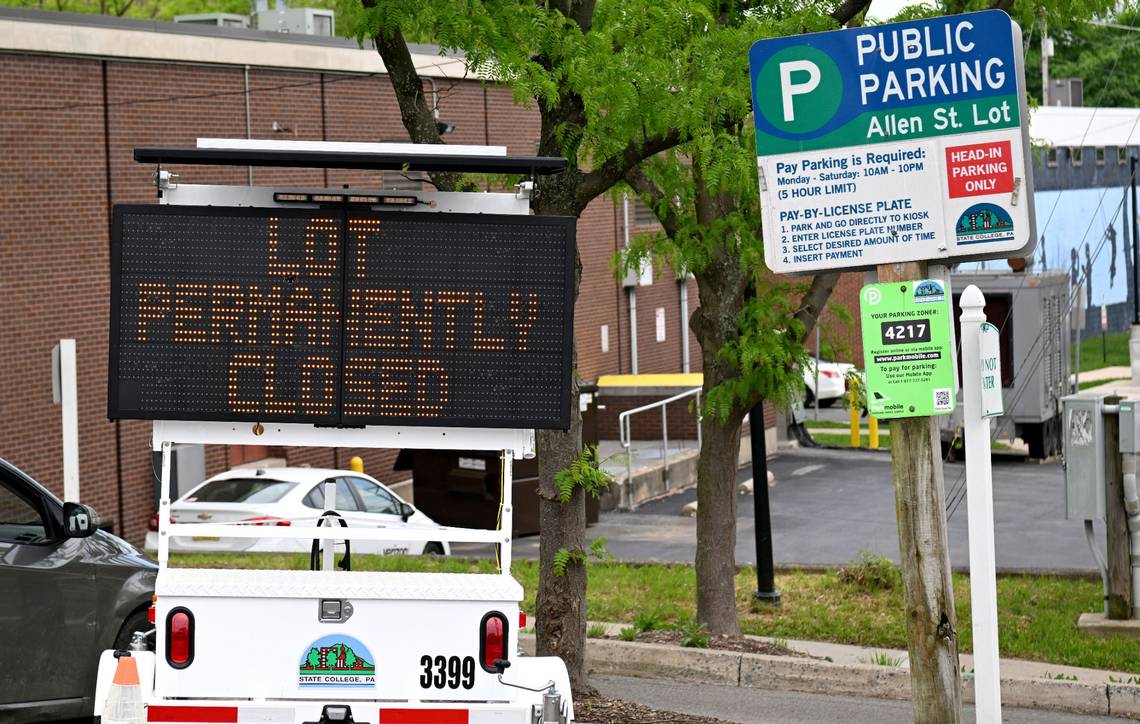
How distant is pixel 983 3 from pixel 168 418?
7.01 metres

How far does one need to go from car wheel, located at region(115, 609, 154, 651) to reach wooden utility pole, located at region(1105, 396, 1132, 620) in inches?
286

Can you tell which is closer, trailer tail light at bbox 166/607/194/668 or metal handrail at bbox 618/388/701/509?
trailer tail light at bbox 166/607/194/668

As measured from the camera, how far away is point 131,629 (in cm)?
924

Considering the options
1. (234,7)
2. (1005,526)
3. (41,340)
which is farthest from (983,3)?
(234,7)

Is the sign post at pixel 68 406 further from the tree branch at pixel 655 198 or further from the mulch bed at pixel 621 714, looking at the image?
the mulch bed at pixel 621 714

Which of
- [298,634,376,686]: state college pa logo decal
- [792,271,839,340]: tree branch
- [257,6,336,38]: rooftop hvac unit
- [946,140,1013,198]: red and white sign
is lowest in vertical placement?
[298,634,376,686]: state college pa logo decal

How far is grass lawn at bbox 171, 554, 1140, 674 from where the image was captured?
38.3 ft

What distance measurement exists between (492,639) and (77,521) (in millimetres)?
3109

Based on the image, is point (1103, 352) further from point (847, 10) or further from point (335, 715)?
point (335, 715)

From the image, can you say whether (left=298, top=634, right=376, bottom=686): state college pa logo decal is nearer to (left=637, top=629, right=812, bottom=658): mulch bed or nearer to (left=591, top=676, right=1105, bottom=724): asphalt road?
(left=591, top=676, right=1105, bottom=724): asphalt road

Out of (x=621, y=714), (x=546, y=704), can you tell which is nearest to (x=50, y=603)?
(x=621, y=714)

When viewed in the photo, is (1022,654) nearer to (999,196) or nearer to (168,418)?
(999,196)

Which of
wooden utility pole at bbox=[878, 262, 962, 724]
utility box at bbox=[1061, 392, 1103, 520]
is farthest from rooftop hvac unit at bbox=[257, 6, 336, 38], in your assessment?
wooden utility pole at bbox=[878, 262, 962, 724]

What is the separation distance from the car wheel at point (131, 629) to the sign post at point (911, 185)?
14.4 ft
